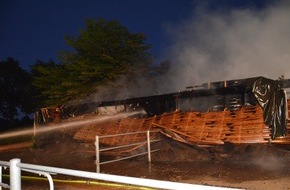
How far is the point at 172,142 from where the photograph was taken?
34.3ft

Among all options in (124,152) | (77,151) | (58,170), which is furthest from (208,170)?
(77,151)

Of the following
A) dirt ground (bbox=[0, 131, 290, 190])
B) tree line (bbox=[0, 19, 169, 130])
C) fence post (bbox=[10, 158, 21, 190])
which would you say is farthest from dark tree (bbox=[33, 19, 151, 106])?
fence post (bbox=[10, 158, 21, 190])

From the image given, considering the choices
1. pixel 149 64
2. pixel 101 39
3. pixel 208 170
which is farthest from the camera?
pixel 149 64

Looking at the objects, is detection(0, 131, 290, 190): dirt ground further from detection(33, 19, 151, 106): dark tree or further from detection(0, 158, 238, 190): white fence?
detection(33, 19, 151, 106): dark tree

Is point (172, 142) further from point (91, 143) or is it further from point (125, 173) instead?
point (91, 143)

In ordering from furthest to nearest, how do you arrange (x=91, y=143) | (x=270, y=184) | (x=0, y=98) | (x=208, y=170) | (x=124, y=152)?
(x=0, y=98) < (x=91, y=143) < (x=124, y=152) < (x=208, y=170) < (x=270, y=184)

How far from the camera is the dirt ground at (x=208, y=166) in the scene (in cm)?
705

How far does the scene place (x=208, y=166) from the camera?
29.9ft

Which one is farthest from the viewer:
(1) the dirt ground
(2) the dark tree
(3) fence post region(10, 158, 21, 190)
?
(2) the dark tree

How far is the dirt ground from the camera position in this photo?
23.1 feet

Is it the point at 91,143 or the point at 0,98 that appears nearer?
the point at 91,143

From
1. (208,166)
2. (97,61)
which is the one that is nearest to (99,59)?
(97,61)

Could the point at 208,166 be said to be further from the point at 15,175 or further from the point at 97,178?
the point at 97,178

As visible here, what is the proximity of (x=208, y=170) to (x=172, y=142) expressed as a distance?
7.21ft
